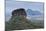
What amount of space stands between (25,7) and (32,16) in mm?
196

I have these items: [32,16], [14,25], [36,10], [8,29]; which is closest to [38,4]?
[36,10]

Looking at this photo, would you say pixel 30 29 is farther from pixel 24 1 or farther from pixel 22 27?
pixel 24 1

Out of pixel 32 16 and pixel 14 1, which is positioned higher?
pixel 14 1

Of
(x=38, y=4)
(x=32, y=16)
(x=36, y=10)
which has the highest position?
(x=38, y=4)

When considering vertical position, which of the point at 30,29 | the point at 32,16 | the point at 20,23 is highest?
the point at 32,16

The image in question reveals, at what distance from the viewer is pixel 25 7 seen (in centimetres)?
166

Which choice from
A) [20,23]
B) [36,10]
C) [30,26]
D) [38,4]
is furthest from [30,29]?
[38,4]

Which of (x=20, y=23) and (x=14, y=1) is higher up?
(x=14, y=1)
